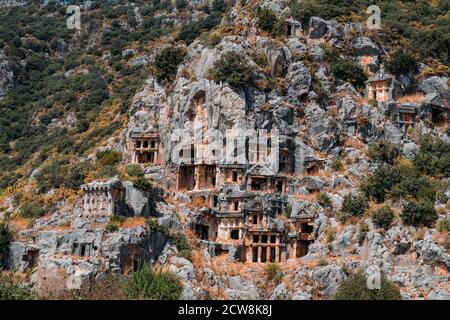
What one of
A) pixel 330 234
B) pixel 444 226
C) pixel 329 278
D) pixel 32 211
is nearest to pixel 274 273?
pixel 329 278

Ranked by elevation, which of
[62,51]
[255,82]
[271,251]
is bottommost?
[271,251]

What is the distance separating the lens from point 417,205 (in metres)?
72.5

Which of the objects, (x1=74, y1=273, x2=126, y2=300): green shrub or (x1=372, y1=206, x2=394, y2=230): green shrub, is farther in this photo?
(x1=372, y1=206, x2=394, y2=230): green shrub

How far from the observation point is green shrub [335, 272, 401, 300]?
6338 cm

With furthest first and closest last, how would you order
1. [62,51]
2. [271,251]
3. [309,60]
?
[62,51] < [309,60] < [271,251]

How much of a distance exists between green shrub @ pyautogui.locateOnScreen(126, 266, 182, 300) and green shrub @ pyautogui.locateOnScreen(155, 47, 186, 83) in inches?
1254

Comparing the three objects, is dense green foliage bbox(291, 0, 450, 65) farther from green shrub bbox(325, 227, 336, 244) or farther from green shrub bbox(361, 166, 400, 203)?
green shrub bbox(325, 227, 336, 244)

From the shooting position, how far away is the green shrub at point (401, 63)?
89.9 m

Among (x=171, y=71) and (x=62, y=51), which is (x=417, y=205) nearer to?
(x=171, y=71)

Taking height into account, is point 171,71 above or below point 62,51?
below

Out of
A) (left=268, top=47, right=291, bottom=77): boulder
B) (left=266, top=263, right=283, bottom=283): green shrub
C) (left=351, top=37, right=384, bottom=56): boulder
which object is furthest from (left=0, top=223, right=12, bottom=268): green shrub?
(left=351, top=37, right=384, bottom=56): boulder

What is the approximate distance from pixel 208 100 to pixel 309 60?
14.0 meters

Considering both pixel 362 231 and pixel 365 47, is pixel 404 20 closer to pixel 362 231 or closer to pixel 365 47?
pixel 365 47

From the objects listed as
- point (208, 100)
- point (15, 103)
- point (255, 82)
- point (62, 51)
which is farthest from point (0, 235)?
point (62, 51)
